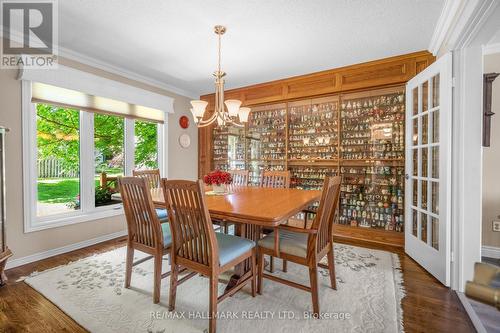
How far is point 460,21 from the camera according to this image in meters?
1.84

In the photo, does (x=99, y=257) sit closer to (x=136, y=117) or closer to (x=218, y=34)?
(x=136, y=117)

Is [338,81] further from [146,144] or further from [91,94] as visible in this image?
[91,94]

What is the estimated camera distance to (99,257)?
2744mm

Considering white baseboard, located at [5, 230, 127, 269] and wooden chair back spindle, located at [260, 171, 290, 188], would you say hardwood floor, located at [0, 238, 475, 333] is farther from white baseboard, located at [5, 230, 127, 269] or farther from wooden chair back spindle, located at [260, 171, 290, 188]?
wooden chair back spindle, located at [260, 171, 290, 188]

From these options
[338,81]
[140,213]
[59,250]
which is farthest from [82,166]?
[338,81]

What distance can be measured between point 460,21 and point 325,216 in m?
1.82

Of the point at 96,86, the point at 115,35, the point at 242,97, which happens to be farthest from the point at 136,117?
the point at 242,97

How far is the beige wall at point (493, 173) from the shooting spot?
2730mm

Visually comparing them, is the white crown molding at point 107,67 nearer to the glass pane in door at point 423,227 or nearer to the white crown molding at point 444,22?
the white crown molding at point 444,22

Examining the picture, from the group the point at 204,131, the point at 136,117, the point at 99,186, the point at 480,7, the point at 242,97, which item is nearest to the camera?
the point at 480,7

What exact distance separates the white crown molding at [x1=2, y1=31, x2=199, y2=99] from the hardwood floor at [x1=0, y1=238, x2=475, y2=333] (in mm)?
2421

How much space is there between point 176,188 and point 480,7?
7.55 ft

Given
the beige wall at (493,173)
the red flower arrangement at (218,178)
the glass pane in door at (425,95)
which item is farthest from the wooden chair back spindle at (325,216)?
the beige wall at (493,173)

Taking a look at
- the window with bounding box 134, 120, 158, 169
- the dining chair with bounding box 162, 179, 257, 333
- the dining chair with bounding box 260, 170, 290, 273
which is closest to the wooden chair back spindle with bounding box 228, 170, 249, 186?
the dining chair with bounding box 260, 170, 290, 273
